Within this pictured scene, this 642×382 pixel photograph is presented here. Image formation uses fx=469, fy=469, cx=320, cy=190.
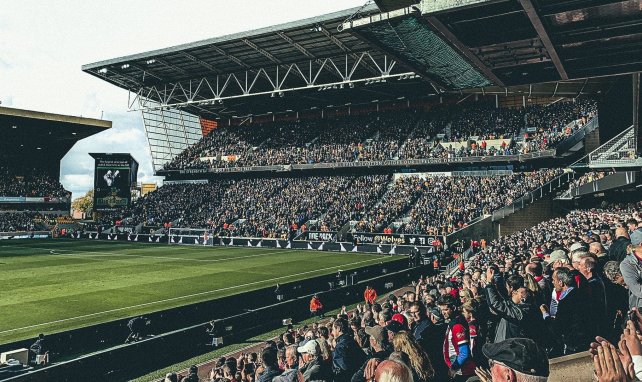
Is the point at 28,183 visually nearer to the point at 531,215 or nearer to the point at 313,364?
the point at 531,215

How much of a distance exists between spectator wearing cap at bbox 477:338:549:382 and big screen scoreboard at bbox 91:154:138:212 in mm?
59814

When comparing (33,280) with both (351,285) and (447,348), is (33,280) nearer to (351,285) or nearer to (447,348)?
(351,285)

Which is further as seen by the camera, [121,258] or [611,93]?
[121,258]

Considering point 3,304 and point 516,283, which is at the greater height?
point 516,283

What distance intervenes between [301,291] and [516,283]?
13.0m

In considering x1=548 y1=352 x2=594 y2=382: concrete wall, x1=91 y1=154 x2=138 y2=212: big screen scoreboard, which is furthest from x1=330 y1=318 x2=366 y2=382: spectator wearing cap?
x1=91 y1=154 x2=138 y2=212: big screen scoreboard

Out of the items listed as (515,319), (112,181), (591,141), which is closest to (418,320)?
(515,319)

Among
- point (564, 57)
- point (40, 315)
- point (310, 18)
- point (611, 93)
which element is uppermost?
point (310, 18)

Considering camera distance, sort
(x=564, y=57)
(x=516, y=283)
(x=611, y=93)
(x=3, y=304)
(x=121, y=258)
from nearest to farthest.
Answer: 1. (x=516, y=283)
2. (x=564, y=57)
3. (x=3, y=304)
4. (x=611, y=93)
5. (x=121, y=258)

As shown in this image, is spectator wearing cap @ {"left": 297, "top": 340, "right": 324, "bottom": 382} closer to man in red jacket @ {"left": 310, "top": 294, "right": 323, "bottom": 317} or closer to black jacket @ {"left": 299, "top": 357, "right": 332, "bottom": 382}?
black jacket @ {"left": 299, "top": 357, "right": 332, "bottom": 382}

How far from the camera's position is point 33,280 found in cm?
2219

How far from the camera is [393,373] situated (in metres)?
2.84

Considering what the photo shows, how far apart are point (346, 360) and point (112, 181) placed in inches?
2285

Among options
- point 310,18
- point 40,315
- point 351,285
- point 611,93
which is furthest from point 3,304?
point 611,93
